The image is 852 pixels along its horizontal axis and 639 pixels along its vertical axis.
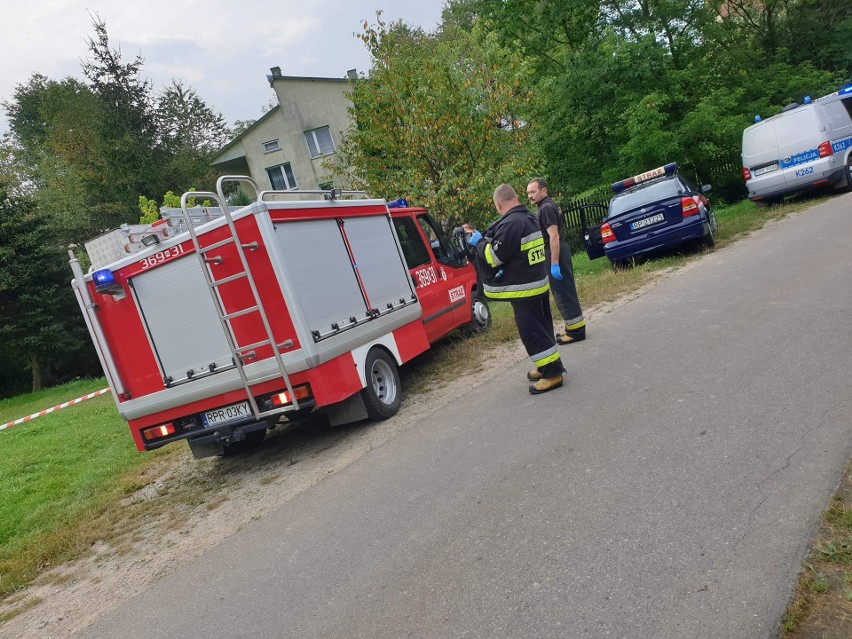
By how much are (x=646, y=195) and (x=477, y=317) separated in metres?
4.49

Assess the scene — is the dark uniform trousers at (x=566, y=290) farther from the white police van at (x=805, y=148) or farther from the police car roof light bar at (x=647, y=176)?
the white police van at (x=805, y=148)

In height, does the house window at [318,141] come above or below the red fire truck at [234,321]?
above

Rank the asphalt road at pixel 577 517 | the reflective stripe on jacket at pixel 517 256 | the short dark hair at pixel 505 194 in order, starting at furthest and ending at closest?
1. the short dark hair at pixel 505 194
2. the reflective stripe on jacket at pixel 517 256
3. the asphalt road at pixel 577 517

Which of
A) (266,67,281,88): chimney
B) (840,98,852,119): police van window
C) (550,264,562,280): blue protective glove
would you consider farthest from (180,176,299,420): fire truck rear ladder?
(266,67,281,88): chimney

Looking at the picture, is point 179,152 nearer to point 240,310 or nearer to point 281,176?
point 281,176

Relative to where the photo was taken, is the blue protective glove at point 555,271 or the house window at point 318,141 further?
the house window at point 318,141

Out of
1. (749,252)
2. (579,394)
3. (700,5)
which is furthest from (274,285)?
(700,5)

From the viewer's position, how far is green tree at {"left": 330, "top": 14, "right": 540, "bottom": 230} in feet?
45.6

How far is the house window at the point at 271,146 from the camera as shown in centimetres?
3984

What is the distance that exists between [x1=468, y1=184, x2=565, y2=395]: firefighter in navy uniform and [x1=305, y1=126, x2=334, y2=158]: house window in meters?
35.2

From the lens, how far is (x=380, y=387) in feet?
23.5

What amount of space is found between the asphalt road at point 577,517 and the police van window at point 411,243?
2.65 metres

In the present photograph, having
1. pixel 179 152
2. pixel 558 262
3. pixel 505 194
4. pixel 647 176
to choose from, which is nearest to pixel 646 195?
A: pixel 647 176

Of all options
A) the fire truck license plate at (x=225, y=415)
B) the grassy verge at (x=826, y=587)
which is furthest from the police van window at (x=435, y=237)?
the grassy verge at (x=826, y=587)
